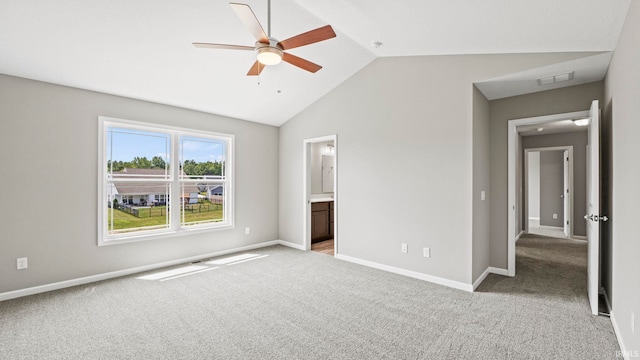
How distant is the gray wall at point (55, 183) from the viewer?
3135 mm

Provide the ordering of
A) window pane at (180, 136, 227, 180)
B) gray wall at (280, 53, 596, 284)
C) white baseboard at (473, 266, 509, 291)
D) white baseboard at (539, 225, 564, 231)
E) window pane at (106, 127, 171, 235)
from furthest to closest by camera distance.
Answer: white baseboard at (539, 225, 564, 231) < window pane at (180, 136, 227, 180) < window pane at (106, 127, 171, 235) < white baseboard at (473, 266, 509, 291) < gray wall at (280, 53, 596, 284)

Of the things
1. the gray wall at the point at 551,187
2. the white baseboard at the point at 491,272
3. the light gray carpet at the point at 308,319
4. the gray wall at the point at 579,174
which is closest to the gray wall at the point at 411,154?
the white baseboard at the point at 491,272

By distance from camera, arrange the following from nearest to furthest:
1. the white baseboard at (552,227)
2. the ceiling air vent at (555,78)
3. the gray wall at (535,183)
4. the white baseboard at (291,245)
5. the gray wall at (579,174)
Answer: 1. the ceiling air vent at (555,78)
2. the white baseboard at (291,245)
3. the gray wall at (579,174)
4. the white baseboard at (552,227)
5. the gray wall at (535,183)

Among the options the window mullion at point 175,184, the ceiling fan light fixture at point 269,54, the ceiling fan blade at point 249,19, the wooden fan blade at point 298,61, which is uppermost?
the ceiling fan blade at point 249,19

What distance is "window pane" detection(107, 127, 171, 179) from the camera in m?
3.93

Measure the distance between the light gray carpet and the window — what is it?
2.68 feet

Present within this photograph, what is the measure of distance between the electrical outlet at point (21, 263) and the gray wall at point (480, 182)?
16.8 feet

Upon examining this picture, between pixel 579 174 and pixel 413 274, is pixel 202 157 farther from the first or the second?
pixel 579 174

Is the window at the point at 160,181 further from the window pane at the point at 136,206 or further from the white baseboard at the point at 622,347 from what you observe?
the white baseboard at the point at 622,347

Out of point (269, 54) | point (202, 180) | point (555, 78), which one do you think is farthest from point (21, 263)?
point (555, 78)

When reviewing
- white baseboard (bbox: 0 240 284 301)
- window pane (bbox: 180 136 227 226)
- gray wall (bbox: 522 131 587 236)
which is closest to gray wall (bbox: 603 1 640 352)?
gray wall (bbox: 522 131 587 236)

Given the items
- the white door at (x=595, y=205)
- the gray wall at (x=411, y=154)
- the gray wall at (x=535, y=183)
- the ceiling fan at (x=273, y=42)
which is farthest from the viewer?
the gray wall at (x=535, y=183)

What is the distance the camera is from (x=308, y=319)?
8.81ft

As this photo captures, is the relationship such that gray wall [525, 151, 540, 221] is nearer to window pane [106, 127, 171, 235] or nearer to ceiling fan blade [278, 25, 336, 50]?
ceiling fan blade [278, 25, 336, 50]
